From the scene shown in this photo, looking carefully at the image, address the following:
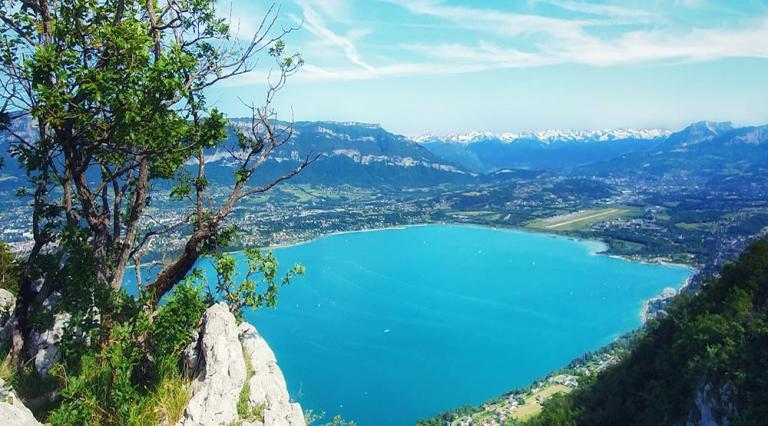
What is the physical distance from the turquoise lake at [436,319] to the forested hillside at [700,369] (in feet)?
39.0

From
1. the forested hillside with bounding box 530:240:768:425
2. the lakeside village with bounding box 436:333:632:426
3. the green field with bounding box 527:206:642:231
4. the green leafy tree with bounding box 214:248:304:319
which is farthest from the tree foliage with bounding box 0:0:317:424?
the green field with bounding box 527:206:642:231

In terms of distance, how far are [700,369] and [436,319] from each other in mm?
36221

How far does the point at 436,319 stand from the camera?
50500 mm

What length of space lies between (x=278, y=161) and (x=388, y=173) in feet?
132

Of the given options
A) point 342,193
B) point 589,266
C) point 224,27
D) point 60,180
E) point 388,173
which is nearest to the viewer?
point 60,180

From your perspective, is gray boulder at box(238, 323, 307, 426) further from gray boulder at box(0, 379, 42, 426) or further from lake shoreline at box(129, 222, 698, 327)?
lake shoreline at box(129, 222, 698, 327)

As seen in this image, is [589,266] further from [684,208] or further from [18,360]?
[18,360]

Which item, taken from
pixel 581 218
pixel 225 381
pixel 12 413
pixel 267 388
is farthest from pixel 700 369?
Answer: pixel 581 218

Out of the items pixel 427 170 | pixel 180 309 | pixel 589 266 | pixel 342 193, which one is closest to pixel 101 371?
pixel 180 309

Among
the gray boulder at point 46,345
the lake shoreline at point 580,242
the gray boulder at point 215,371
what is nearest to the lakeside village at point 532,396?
the lake shoreline at point 580,242

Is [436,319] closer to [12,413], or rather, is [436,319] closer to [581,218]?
[12,413]

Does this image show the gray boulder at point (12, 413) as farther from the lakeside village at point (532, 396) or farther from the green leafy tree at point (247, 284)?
the lakeside village at point (532, 396)

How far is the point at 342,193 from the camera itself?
155 m

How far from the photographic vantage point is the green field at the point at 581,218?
332 ft
